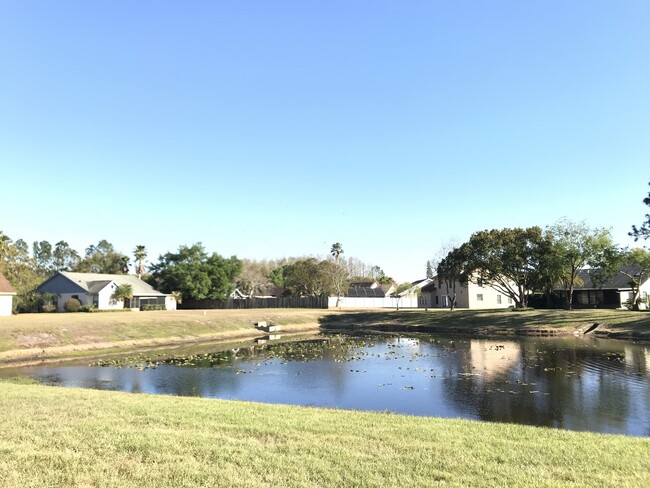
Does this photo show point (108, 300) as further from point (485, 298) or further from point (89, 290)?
point (485, 298)

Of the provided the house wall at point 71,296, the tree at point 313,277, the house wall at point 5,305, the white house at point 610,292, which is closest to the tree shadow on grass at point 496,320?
the white house at point 610,292

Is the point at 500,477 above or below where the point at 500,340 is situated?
above

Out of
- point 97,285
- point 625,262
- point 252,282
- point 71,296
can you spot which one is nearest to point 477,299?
point 625,262

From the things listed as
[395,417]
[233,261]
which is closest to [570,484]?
[395,417]

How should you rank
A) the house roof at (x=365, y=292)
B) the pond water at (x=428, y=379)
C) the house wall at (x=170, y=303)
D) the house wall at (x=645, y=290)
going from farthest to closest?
1. the house roof at (x=365, y=292)
2. the house wall at (x=170, y=303)
3. the house wall at (x=645, y=290)
4. the pond water at (x=428, y=379)

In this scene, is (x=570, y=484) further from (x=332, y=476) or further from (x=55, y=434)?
(x=55, y=434)

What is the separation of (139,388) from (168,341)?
1799cm

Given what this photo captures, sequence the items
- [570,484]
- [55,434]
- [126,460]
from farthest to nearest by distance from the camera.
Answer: [55,434]
[126,460]
[570,484]

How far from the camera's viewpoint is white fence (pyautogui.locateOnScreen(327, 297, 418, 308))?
8225cm

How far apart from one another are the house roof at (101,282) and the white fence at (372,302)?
28744 mm

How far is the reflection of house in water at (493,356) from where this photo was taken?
76.4 feet

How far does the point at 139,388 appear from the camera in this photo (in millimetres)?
19438

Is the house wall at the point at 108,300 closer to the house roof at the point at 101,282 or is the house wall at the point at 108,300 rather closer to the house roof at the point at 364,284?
the house roof at the point at 101,282

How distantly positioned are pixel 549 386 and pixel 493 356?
9735 millimetres
